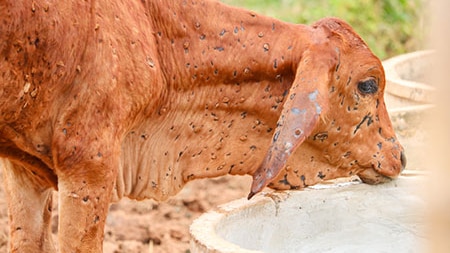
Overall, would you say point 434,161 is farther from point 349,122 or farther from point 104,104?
point 349,122

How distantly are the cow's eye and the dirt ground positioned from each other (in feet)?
5.92

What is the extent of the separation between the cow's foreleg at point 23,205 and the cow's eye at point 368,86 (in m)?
1.34

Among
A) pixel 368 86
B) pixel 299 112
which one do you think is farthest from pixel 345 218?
pixel 299 112

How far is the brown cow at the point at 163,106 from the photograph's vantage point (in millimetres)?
2832

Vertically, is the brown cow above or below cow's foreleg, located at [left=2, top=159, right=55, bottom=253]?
above

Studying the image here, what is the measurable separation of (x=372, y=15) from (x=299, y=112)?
7.35 m

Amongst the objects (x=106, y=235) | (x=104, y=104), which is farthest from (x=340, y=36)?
(x=106, y=235)

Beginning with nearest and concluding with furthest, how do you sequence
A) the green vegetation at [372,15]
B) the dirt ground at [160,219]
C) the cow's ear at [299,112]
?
1. the cow's ear at [299,112]
2. the dirt ground at [160,219]
3. the green vegetation at [372,15]

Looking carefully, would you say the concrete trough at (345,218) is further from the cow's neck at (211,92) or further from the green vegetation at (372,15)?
the green vegetation at (372,15)

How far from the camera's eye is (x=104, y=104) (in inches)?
113

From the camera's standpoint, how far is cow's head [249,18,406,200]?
10.9ft

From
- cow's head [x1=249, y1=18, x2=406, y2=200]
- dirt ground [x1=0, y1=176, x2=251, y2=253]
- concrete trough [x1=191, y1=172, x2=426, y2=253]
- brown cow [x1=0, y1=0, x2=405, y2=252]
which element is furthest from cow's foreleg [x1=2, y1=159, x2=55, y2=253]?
dirt ground [x1=0, y1=176, x2=251, y2=253]

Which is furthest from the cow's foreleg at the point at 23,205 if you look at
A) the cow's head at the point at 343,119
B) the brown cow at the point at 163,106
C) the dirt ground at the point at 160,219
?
the dirt ground at the point at 160,219

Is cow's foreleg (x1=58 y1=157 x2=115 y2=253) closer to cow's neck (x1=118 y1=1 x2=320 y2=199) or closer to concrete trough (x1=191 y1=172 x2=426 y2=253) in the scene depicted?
cow's neck (x1=118 y1=1 x2=320 y2=199)
